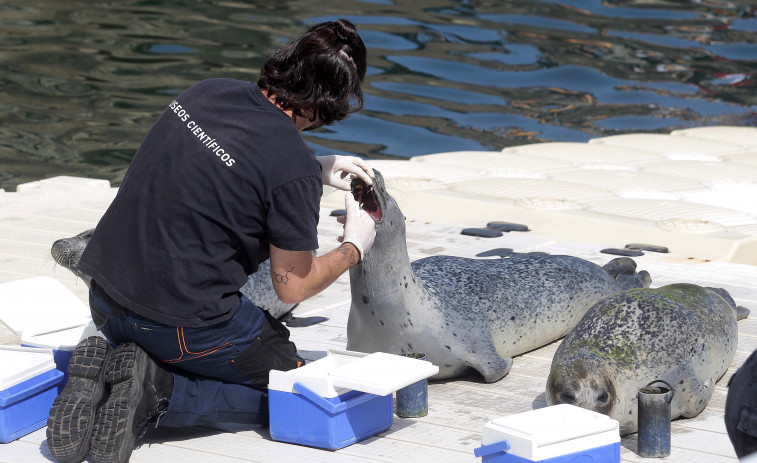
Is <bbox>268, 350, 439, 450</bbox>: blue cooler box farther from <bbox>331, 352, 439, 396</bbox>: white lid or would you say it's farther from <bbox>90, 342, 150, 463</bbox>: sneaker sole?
<bbox>90, 342, 150, 463</bbox>: sneaker sole

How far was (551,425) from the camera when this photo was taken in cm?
307

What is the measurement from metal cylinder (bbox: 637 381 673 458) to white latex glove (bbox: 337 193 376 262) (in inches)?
40.3

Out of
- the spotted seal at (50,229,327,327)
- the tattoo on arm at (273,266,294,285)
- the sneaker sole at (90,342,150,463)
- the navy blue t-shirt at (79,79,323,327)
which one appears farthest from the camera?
the spotted seal at (50,229,327,327)

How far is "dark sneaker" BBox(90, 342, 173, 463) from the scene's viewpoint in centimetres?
326

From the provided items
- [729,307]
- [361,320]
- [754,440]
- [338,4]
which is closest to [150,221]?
[361,320]

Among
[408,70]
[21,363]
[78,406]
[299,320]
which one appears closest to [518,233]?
[299,320]

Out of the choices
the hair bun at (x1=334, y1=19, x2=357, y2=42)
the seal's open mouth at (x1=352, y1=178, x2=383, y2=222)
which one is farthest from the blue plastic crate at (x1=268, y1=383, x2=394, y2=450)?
the hair bun at (x1=334, y1=19, x2=357, y2=42)

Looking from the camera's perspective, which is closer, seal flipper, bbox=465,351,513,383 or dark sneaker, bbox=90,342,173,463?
dark sneaker, bbox=90,342,173,463

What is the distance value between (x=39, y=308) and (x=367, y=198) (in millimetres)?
1317

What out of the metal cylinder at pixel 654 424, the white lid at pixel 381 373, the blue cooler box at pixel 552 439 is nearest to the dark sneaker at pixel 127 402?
the white lid at pixel 381 373

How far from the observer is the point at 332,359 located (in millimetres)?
3674

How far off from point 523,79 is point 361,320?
11849 millimetres

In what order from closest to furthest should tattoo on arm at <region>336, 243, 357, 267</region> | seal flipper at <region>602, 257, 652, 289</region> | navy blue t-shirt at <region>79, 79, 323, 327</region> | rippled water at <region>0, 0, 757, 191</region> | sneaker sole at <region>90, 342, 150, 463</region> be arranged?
sneaker sole at <region>90, 342, 150, 463</region>
navy blue t-shirt at <region>79, 79, 323, 327</region>
tattoo on arm at <region>336, 243, 357, 267</region>
seal flipper at <region>602, 257, 652, 289</region>
rippled water at <region>0, 0, 757, 191</region>

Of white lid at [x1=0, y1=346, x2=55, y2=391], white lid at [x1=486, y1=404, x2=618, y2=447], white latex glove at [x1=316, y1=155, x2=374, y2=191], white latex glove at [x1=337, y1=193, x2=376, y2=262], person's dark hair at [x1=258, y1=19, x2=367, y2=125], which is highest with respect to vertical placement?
person's dark hair at [x1=258, y1=19, x2=367, y2=125]
